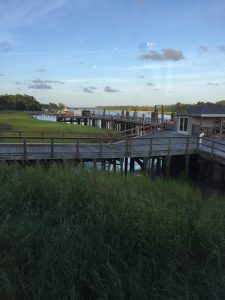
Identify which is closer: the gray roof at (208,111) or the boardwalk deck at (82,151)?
the boardwalk deck at (82,151)

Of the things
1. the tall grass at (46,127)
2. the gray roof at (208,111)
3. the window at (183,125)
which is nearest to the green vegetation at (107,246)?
the gray roof at (208,111)

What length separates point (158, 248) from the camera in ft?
16.6

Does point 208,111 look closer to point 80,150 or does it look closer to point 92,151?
point 92,151

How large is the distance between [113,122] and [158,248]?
172 ft

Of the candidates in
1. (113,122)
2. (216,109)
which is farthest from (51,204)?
(113,122)

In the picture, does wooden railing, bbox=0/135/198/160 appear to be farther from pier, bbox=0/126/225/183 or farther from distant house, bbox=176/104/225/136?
distant house, bbox=176/104/225/136

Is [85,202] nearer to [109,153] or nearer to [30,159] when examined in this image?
[30,159]

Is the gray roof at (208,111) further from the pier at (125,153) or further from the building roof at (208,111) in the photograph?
the pier at (125,153)

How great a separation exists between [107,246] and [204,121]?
26.6 meters

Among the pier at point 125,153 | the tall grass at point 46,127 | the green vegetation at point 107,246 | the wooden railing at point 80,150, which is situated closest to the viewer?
the green vegetation at point 107,246

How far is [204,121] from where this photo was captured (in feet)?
98.4

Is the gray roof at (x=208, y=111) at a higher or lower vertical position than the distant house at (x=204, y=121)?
higher

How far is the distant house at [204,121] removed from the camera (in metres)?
29.3

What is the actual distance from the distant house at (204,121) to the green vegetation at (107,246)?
2293 cm
